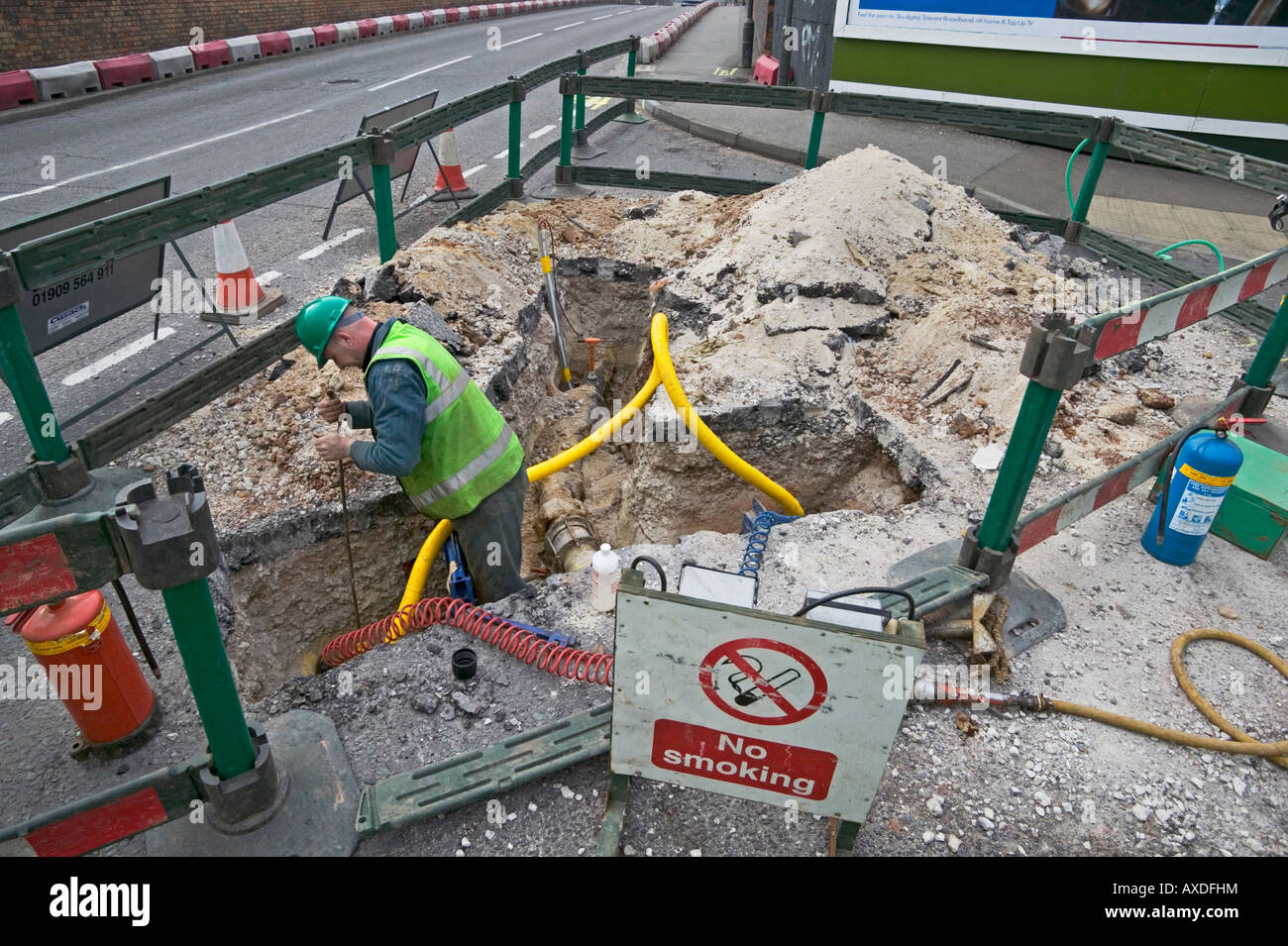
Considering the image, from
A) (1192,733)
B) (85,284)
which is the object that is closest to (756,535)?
(1192,733)

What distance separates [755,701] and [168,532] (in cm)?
172

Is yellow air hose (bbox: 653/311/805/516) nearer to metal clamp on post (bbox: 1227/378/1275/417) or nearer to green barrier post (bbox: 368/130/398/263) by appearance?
green barrier post (bbox: 368/130/398/263)

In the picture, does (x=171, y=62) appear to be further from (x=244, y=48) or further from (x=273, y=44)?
(x=273, y=44)

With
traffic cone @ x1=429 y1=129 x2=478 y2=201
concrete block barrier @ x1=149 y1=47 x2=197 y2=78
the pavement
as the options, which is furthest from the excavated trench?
concrete block barrier @ x1=149 y1=47 x2=197 y2=78

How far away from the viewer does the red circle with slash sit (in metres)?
2.37

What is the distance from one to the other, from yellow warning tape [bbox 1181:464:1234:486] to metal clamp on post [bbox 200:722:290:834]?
4.10 m

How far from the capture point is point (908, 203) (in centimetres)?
679

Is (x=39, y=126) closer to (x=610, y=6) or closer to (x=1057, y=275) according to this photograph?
(x=1057, y=275)

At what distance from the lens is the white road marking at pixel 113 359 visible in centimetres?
555

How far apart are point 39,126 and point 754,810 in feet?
46.7

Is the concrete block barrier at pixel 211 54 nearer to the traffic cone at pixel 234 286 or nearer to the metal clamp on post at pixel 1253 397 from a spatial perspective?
the traffic cone at pixel 234 286

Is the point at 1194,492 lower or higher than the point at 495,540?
higher

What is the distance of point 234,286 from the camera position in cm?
630

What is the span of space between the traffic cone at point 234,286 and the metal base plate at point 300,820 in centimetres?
436
